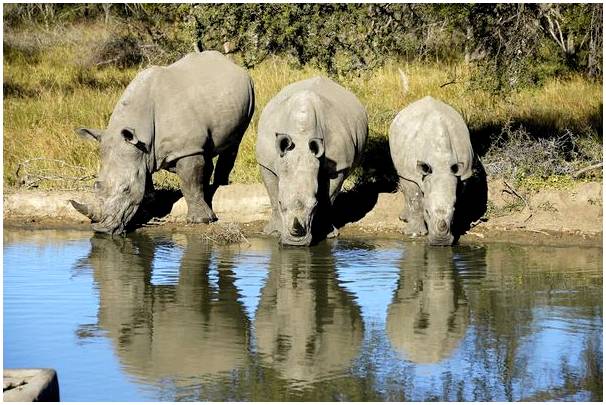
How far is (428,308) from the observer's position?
10.9 m

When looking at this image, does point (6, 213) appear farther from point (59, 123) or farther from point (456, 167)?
point (456, 167)

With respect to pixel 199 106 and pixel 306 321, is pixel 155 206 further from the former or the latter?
pixel 306 321

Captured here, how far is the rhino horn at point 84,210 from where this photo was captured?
14297 millimetres

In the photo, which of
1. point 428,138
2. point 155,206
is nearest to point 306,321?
point 428,138

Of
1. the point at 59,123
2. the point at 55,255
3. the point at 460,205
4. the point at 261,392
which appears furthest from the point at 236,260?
the point at 59,123

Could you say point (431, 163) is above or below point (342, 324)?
above

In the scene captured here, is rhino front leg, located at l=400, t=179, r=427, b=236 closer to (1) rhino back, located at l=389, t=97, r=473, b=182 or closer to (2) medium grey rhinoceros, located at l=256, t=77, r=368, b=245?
(1) rhino back, located at l=389, t=97, r=473, b=182

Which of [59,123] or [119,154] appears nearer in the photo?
[119,154]

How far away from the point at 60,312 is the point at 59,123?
26.4ft

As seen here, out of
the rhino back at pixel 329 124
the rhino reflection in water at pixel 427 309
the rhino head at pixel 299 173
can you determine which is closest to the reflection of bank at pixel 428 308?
the rhino reflection in water at pixel 427 309

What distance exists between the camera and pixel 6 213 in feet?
51.0

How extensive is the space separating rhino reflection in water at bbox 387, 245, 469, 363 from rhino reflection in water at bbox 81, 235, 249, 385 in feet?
4.05

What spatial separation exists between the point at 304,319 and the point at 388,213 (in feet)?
15.2

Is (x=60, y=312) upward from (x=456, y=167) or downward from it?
downward
